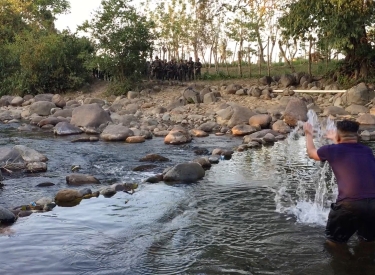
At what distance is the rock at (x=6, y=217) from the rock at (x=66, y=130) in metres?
10.1

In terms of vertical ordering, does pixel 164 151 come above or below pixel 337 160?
below

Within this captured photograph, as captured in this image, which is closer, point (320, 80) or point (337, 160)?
point (337, 160)

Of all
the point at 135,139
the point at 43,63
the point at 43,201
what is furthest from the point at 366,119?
the point at 43,63

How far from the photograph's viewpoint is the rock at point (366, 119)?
59.9ft

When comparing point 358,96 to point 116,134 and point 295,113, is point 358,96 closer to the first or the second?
point 295,113

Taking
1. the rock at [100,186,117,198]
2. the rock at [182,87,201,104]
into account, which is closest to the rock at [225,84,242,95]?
the rock at [182,87,201,104]

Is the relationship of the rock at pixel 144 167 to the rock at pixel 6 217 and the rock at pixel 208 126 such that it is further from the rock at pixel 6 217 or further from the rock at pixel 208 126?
the rock at pixel 208 126

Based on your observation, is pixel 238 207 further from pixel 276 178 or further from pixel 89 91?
pixel 89 91

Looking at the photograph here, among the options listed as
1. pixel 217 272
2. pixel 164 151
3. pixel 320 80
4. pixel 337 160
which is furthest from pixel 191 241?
pixel 320 80

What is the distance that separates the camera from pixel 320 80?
25938 millimetres

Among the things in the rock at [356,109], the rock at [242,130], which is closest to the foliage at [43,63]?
the rock at [242,130]

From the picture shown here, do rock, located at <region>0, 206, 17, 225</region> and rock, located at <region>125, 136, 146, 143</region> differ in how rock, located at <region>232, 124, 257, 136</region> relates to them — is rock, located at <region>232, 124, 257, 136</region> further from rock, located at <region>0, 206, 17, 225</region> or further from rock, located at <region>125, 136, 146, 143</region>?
rock, located at <region>0, 206, 17, 225</region>

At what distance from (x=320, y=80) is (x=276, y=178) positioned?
1713cm

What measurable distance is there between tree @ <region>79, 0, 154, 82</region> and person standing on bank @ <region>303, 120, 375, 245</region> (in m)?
21.9
